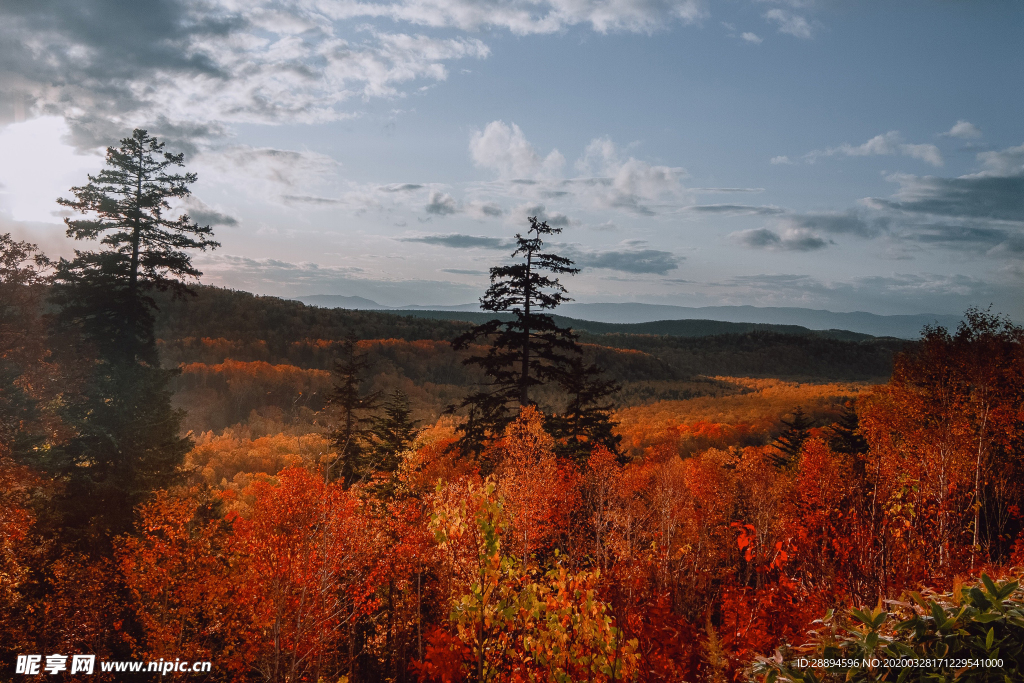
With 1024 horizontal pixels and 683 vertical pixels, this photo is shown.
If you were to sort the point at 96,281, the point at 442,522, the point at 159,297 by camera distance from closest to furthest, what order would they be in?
the point at 442,522, the point at 96,281, the point at 159,297

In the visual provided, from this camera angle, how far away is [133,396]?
85.1ft

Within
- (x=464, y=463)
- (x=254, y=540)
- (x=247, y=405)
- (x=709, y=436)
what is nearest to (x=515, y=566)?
(x=254, y=540)

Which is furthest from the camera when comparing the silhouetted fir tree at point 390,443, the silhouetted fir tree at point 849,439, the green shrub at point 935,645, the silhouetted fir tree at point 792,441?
the silhouetted fir tree at point 792,441

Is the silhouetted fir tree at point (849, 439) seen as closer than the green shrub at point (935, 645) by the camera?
No

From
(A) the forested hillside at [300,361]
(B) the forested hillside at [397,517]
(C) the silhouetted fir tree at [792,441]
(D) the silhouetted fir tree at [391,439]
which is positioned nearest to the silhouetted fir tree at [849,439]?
(B) the forested hillside at [397,517]

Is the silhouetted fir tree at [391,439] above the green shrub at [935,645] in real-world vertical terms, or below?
below

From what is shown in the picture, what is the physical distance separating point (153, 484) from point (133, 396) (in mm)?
4363

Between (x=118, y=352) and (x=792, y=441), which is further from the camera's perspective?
(x=792, y=441)

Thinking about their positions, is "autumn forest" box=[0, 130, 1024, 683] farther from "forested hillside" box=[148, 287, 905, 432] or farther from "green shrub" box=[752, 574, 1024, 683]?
"forested hillside" box=[148, 287, 905, 432]

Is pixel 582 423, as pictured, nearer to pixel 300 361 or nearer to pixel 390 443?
pixel 390 443

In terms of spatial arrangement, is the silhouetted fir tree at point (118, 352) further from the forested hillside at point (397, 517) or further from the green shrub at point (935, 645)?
the green shrub at point (935, 645)

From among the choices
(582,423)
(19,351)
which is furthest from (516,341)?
(19,351)

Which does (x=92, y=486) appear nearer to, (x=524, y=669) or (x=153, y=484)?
(x=153, y=484)

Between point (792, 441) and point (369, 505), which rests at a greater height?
point (792, 441)
